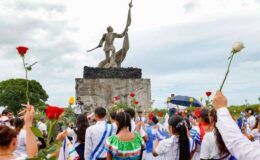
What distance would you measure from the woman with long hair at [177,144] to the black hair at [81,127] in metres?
2.05

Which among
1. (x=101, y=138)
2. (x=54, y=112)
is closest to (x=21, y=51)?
(x=54, y=112)

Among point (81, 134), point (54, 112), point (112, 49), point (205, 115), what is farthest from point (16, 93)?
point (54, 112)

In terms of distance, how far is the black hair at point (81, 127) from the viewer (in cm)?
757

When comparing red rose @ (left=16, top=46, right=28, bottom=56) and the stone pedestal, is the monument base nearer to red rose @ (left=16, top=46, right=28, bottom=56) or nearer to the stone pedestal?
the stone pedestal

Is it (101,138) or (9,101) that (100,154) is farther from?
(9,101)

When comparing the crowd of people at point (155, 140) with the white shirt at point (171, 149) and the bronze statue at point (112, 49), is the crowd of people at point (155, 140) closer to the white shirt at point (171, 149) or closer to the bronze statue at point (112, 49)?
the white shirt at point (171, 149)

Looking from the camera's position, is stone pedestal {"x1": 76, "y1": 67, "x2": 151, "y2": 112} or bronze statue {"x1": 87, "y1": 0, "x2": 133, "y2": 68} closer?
Answer: stone pedestal {"x1": 76, "y1": 67, "x2": 151, "y2": 112}

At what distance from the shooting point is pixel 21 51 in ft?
12.5

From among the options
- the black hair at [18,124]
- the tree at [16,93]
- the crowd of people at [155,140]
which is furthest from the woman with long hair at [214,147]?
the tree at [16,93]

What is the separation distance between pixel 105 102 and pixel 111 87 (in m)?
0.99

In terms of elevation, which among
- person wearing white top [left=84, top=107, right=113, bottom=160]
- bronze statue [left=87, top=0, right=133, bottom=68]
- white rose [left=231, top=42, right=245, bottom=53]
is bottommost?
person wearing white top [left=84, top=107, right=113, bottom=160]

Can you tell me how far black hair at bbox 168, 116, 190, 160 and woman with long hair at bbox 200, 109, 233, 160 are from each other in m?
0.44

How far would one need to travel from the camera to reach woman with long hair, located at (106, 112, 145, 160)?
5.66 meters

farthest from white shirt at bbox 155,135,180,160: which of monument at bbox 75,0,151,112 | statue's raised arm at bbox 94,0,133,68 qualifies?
statue's raised arm at bbox 94,0,133,68
